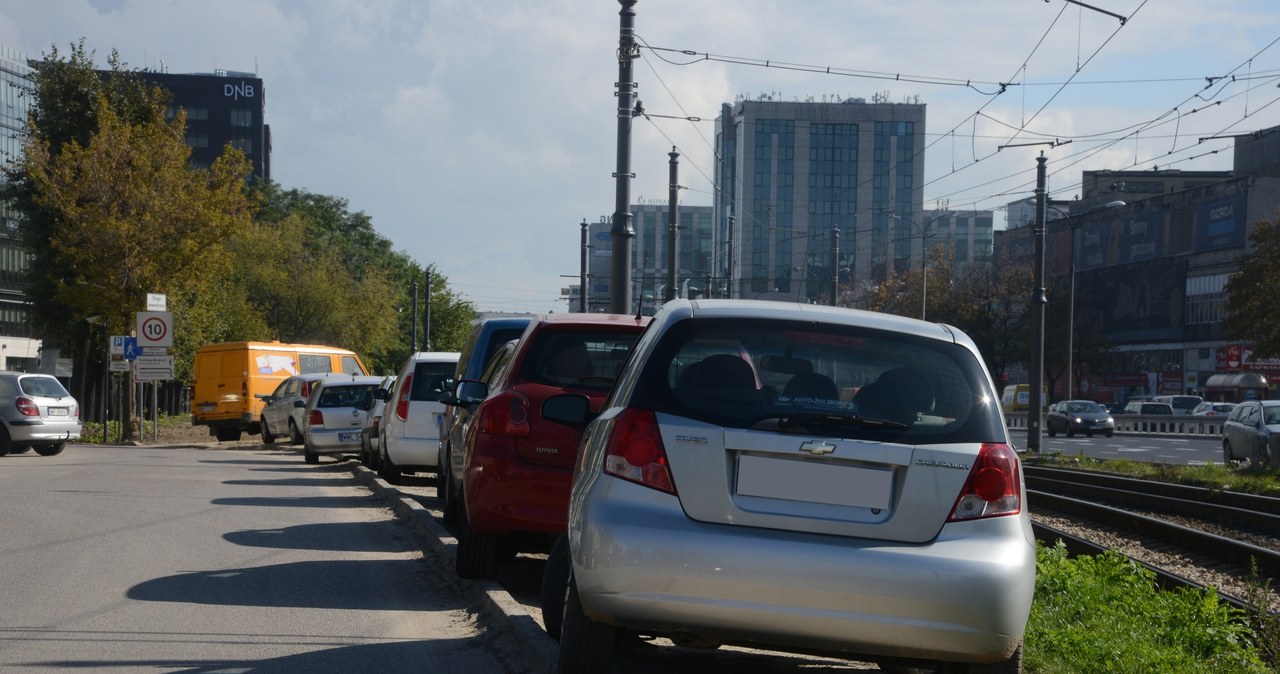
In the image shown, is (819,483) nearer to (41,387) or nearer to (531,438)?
(531,438)

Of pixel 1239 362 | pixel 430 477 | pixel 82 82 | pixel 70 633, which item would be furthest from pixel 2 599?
pixel 1239 362

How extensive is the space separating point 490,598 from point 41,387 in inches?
805

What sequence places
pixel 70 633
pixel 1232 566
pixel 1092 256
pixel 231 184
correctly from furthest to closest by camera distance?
pixel 1092 256, pixel 231 184, pixel 1232 566, pixel 70 633

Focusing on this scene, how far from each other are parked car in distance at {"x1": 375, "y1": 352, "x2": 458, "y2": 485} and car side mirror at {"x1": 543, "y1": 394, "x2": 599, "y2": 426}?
11.6 m

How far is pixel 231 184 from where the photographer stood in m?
36.4

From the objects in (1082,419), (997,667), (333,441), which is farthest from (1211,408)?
(997,667)

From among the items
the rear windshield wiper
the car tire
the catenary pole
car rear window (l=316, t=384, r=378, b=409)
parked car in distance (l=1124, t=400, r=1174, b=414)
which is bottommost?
parked car in distance (l=1124, t=400, r=1174, b=414)

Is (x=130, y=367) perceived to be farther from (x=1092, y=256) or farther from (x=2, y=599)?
(x=1092, y=256)

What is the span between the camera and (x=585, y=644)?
524cm

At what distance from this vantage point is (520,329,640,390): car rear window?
8.66 m

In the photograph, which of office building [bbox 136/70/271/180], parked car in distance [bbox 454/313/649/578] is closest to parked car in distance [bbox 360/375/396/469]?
parked car in distance [bbox 454/313/649/578]

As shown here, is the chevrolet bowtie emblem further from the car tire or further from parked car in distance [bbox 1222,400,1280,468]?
parked car in distance [bbox 1222,400,1280,468]

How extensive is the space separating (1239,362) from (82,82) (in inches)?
1875

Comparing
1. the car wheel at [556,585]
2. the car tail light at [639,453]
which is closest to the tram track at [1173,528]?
the car wheel at [556,585]
